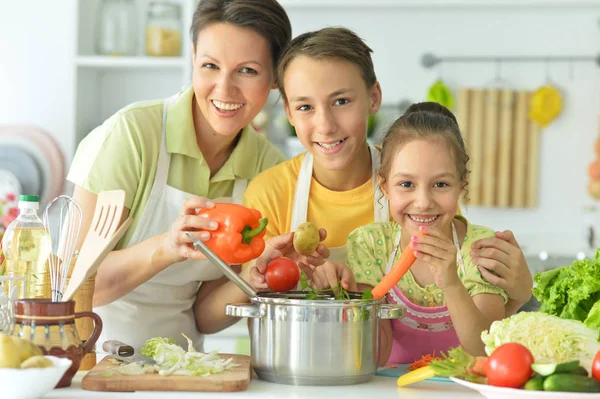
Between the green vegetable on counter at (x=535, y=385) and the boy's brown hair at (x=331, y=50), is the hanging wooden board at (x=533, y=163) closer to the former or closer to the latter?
the boy's brown hair at (x=331, y=50)

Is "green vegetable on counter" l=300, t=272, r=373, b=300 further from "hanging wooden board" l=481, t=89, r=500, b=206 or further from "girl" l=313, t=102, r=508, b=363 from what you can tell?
"hanging wooden board" l=481, t=89, r=500, b=206

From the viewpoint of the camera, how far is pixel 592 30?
398 cm

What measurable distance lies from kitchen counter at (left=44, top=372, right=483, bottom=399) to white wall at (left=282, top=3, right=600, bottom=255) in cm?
264

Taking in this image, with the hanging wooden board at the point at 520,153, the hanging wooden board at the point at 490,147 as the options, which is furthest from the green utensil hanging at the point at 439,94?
the hanging wooden board at the point at 520,153

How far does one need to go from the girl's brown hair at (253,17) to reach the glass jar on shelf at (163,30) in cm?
173

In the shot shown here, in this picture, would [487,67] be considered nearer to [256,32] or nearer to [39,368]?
[256,32]

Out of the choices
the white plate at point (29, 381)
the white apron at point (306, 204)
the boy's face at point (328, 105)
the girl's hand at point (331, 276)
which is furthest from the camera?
the white apron at point (306, 204)

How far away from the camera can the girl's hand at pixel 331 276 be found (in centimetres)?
166

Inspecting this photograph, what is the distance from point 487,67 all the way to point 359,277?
2.44 m

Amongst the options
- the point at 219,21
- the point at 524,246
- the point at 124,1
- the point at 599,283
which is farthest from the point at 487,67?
the point at 599,283

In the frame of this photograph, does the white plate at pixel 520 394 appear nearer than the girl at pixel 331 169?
Yes

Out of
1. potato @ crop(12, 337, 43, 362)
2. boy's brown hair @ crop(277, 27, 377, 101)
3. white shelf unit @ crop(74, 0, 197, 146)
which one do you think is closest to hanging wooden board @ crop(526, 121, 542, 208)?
white shelf unit @ crop(74, 0, 197, 146)

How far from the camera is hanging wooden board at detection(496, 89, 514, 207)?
402 cm

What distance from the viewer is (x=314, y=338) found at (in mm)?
1386
